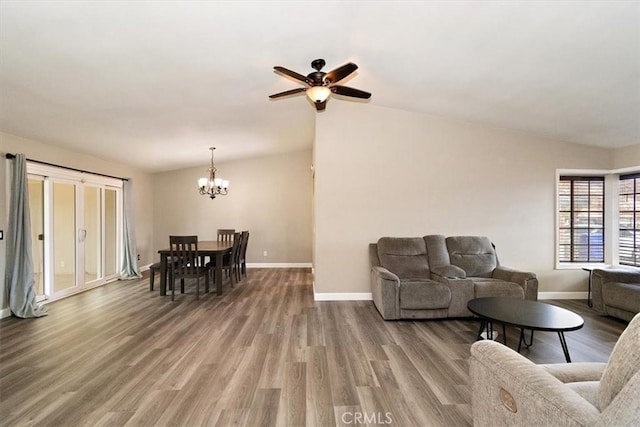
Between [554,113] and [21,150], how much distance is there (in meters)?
7.06

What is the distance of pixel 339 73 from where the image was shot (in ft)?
9.46

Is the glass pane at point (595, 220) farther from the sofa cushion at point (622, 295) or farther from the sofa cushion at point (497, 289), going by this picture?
the sofa cushion at point (497, 289)

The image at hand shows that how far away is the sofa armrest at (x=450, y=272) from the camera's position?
4062mm

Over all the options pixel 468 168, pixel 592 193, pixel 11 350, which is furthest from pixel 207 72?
pixel 592 193

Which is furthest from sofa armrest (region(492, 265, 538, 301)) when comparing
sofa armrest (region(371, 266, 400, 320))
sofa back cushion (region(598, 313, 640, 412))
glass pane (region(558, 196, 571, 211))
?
sofa back cushion (region(598, 313, 640, 412))

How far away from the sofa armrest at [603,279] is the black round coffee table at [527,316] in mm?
1829

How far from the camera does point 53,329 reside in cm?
365

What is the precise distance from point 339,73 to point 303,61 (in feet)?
2.11

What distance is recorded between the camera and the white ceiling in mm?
2273

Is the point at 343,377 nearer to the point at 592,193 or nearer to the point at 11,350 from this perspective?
the point at 11,350

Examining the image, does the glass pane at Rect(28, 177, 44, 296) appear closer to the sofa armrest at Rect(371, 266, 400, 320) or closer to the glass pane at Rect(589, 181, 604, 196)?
the sofa armrest at Rect(371, 266, 400, 320)

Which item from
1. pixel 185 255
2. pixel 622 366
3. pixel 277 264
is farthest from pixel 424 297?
pixel 277 264

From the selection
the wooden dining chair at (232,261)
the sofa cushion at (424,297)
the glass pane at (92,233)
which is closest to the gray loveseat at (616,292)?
the sofa cushion at (424,297)

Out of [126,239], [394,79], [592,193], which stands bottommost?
[126,239]
